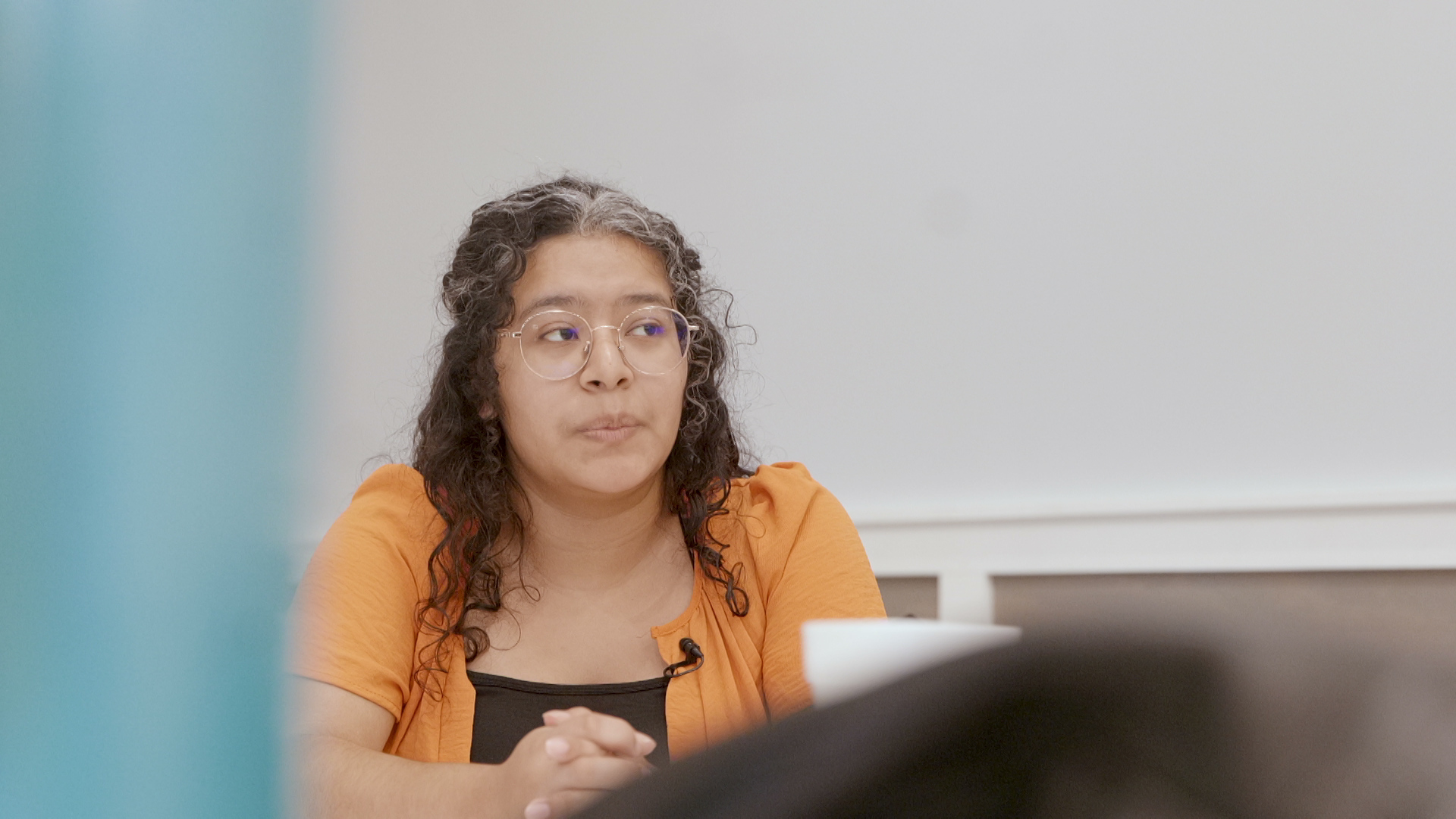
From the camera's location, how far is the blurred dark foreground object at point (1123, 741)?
184 mm

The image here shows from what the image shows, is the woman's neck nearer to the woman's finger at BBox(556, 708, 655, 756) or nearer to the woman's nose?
the woman's nose

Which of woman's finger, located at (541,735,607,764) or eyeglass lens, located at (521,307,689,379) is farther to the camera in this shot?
eyeglass lens, located at (521,307,689,379)

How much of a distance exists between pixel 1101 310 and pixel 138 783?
1703 millimetres

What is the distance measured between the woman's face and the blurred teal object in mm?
950

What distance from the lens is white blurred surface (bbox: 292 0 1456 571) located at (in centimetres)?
156

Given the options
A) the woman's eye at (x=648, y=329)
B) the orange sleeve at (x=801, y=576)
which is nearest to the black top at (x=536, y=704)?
the orange sleeve at (x=801, y=576)

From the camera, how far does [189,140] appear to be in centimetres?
17

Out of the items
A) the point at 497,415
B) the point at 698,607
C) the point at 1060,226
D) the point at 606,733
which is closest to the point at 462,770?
the point at 606,733

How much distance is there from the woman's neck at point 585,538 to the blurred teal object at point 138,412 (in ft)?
3.30

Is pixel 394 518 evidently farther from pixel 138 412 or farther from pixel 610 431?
pixel 138 412

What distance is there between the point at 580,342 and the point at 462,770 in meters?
0.48

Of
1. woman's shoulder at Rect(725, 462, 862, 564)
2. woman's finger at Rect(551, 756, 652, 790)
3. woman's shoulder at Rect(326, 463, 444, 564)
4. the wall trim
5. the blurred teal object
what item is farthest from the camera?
the wall trim

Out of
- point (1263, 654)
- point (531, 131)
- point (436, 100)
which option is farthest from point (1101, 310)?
point (1263, 654)

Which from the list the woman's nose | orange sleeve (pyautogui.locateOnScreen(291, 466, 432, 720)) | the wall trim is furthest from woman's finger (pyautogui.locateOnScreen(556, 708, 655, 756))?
the wall trim
